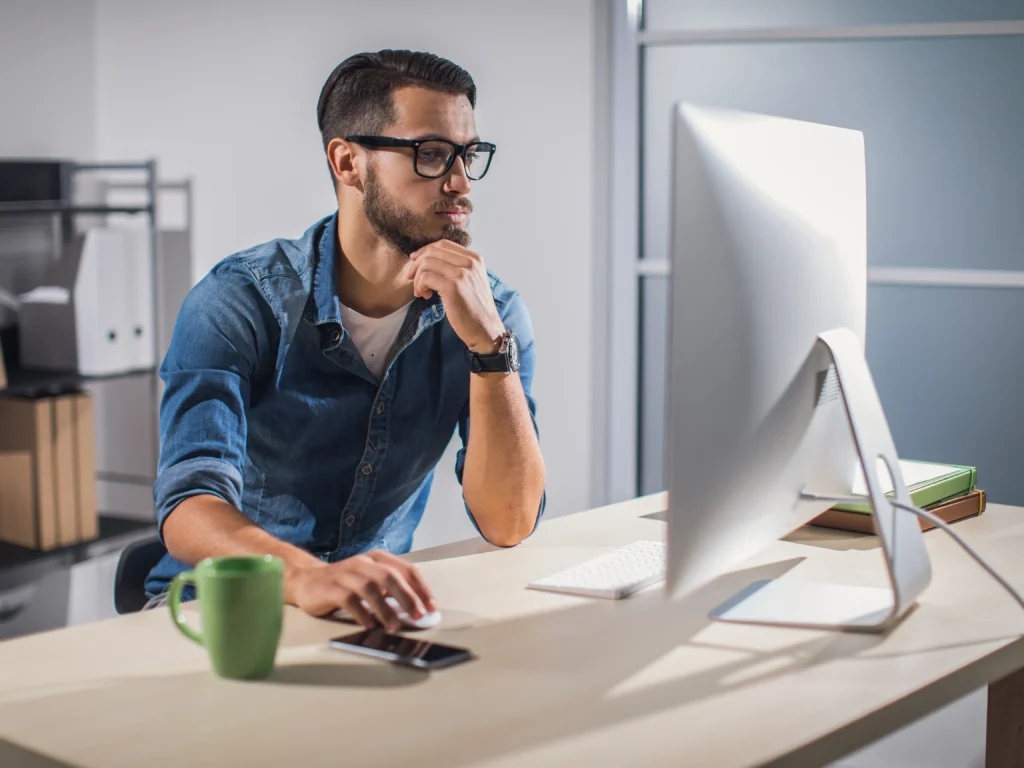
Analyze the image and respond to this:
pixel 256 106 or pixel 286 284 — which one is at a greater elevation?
pixel 256 106

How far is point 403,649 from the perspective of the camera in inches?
43.9

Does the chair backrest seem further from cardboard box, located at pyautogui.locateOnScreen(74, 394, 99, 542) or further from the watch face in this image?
cardboard box, located at pyautogui.locateOnScreen(74, 394, 99, 542)

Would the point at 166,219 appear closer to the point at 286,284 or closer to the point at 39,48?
the point at 39,48

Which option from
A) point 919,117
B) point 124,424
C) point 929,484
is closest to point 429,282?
point 929,484

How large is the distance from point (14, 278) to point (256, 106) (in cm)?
79

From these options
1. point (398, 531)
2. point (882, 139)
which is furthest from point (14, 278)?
point (882, 139)

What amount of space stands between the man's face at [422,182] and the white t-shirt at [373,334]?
109 millimetres

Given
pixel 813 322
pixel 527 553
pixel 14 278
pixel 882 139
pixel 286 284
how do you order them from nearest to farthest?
pixel 813 322, pixel 527 553, pixel 286 284, pixel 882 139, pixel 14 278

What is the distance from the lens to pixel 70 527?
312cm

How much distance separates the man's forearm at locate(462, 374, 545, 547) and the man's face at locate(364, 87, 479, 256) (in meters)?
0.23

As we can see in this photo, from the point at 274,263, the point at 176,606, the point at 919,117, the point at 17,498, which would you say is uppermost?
the point at 919,117

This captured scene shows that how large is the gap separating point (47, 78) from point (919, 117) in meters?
2.25

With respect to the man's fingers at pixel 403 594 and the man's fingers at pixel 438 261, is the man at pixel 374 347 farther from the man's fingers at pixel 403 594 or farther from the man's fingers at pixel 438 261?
the man's fingers at pixel 403 594

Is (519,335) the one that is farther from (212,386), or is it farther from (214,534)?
(214,534)
